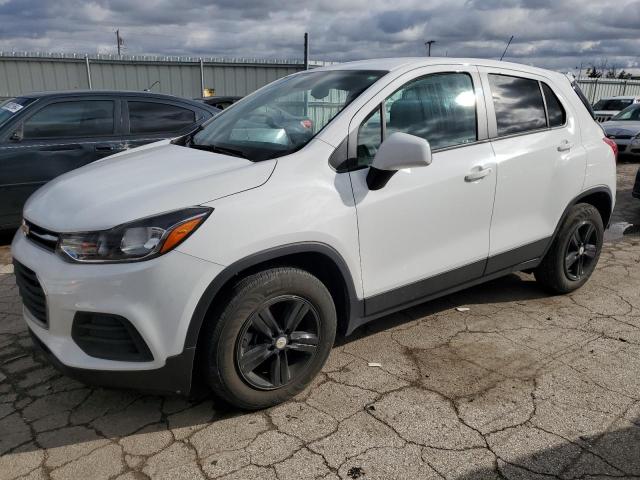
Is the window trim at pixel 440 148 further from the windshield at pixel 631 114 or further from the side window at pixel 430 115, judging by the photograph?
the windshield at pixel 631 114

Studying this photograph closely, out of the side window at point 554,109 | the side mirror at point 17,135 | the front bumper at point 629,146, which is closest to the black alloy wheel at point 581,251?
the side window at point 554,109

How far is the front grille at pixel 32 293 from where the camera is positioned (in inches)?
97.9

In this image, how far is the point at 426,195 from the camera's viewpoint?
3027 mm

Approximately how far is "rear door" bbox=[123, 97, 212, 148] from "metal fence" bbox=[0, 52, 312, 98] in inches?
357

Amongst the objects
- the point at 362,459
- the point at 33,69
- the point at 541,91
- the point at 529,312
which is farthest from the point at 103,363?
the point at 33,69

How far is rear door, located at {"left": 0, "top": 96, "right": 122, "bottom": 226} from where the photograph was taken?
5.30m

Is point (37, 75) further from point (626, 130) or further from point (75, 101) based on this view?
point (626, 130)

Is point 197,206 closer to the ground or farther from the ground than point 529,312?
farther from the ground

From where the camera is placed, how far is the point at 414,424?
2678 millimetres

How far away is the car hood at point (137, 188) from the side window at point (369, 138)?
0.50 meters

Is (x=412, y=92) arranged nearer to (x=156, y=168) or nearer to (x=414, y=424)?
(x=156, y=168)

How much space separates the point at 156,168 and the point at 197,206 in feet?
1.89

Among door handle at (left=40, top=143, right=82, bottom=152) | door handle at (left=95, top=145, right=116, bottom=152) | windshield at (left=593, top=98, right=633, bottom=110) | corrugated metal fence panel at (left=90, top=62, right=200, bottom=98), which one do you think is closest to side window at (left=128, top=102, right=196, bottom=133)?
door handle at (left=95, top=145, right=116, bottom=152)

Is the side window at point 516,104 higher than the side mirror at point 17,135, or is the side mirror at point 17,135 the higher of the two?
the side window at point 516,104
